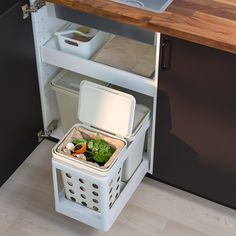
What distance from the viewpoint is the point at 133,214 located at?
241cm

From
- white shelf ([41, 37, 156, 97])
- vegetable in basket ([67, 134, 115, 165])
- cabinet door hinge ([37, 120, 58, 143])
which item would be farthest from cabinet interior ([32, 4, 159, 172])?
vegetable in basket ([67, 134, 115, 165])

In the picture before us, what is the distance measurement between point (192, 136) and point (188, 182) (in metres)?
0.29

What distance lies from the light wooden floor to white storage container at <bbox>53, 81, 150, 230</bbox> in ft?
0.40

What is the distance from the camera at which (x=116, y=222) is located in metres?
2.38

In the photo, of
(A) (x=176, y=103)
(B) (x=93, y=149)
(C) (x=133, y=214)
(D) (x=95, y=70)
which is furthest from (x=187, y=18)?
(C) (x=133, y=214)

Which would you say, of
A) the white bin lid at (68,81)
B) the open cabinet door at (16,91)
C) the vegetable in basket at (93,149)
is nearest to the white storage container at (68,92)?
the white bin lid at (68,81)

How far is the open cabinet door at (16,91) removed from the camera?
7.08 feet

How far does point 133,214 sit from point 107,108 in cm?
52

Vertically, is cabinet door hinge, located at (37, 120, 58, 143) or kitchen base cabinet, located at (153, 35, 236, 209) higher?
kitchen base cabinet, located at (153, 35, 236, 209)

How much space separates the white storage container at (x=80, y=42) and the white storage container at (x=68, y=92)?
0.16 metres

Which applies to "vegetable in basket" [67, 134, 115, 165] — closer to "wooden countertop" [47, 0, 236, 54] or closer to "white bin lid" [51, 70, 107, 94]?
"white bin lid" [51, 70, 107, 94]

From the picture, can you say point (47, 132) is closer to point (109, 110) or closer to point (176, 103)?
point (109, 110)

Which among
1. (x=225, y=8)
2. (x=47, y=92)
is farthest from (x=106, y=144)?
(x=225, y=8)

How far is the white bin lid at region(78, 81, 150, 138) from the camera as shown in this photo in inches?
86.1
